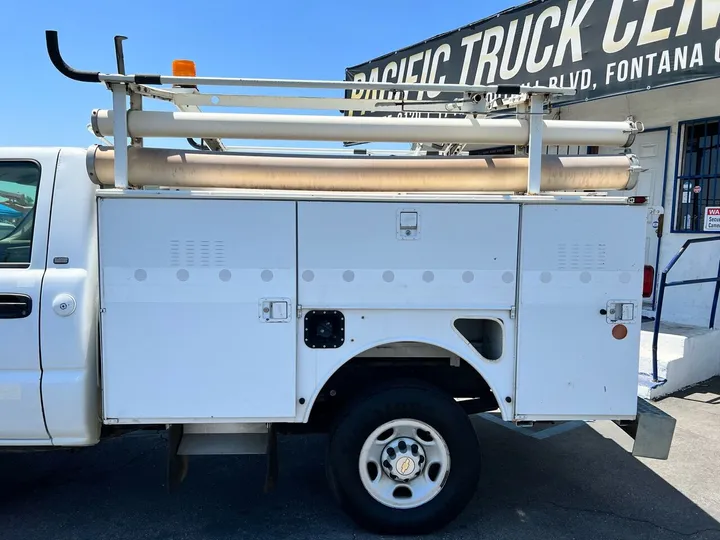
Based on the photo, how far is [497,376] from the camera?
128 inches

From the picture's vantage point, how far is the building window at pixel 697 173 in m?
7.44

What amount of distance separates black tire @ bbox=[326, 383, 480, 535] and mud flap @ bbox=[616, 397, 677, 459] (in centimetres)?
100

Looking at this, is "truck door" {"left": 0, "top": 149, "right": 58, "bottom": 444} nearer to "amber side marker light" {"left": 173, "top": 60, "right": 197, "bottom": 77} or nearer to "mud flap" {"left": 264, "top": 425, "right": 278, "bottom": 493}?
"amber side marker light" {"left": 173, "top": 60, "right": 197, "bottom": 77}

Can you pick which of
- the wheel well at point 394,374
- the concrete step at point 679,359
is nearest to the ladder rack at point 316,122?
the wheel well at point 394,374

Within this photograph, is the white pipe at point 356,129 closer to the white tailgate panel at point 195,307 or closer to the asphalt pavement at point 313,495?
the white tailgate panel at point 195,307

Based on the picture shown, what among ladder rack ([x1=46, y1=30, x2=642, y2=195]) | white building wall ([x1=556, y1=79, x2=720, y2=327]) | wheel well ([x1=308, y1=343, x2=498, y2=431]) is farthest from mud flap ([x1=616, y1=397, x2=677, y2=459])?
white building wall ([x1=556, y1=79, x2=720, y2=327])

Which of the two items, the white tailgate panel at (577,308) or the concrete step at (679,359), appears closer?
the white tailgate panel at (577,308)

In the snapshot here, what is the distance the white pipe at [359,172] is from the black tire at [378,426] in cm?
126

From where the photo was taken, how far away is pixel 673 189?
7805 millimetres

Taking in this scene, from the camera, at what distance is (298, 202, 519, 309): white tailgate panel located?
312 centimetres

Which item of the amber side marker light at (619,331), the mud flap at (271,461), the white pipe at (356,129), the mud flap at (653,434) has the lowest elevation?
the mud flap at (271,461)

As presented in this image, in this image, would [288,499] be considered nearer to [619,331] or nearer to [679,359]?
[619,331]

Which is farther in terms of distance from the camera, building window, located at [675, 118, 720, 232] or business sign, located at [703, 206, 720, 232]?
building window, located at [675, 118, 720, 232]

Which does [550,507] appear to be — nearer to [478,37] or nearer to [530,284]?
[530,284]
